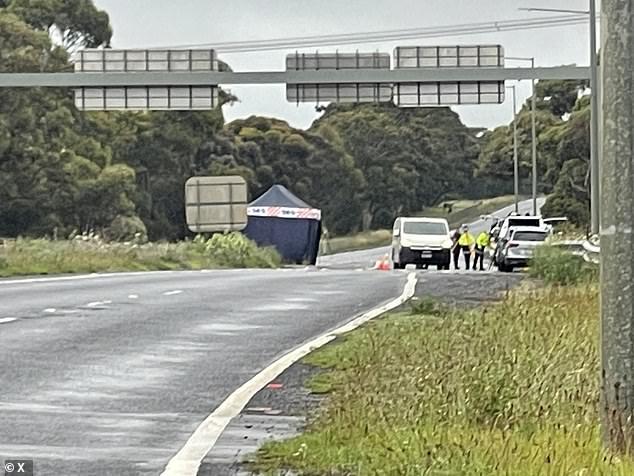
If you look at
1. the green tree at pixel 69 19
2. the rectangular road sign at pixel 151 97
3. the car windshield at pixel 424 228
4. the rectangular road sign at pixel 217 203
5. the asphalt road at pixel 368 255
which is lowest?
the asphalt road at pixel 368 255

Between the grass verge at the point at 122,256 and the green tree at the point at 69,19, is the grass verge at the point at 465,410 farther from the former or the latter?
the green tree at the point at 69,19

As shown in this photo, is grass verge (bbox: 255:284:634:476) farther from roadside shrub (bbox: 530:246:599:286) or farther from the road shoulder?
roadside shrub (bbox: 530:246:599:286)

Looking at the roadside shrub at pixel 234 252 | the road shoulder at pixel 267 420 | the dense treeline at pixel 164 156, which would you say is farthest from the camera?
the dense treeline at pixel 164 156

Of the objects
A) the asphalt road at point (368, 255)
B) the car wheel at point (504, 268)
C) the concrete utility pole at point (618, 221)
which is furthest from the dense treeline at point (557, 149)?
the concrete utility pole at point (618, 221)

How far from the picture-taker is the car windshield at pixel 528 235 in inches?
1743

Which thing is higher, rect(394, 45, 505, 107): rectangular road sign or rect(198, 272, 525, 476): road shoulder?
rect(394, 45, 505, 107): rectangular road sign

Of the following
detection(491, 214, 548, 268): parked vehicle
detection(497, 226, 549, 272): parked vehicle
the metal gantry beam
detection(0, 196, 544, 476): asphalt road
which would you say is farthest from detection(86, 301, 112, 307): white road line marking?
detection(491, 214, 548, 268): parked vehicle

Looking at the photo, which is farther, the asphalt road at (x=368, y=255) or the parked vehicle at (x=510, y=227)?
the asphalt road at (x=368, y=255)

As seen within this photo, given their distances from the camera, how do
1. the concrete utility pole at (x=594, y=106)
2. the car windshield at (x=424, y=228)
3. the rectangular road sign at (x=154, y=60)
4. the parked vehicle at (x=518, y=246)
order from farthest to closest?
the car windshield at (x=424, y=228)
the parked vehicle at (x=518, y=246)
the rectangular road sign at (x=154, y=60)
the concrete utility pole at (x=594, y=106)

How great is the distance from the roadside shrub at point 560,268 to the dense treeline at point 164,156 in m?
29.6

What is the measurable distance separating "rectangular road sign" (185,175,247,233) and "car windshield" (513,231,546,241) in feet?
43.2

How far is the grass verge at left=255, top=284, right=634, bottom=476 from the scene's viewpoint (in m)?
8.45

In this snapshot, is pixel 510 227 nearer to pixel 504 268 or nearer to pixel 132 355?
pixel 504 268

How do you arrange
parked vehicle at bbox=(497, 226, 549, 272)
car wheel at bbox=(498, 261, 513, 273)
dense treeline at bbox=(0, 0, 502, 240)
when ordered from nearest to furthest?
1. parked vehicle at bbox=(497, 226, 549, 272)
2. car wheel at bbox=(498, 261, 513, 273)
3. dense treeline at bbox=(0, 0, 502, 240)
